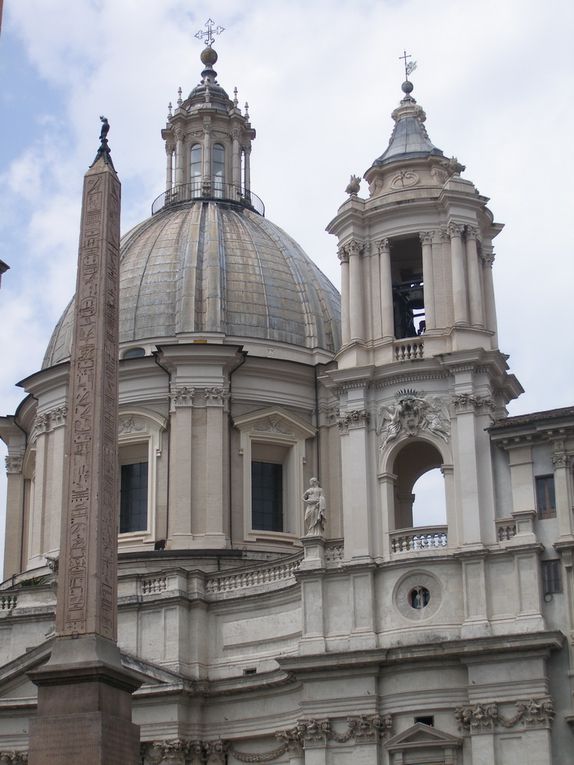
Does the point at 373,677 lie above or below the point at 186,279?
below

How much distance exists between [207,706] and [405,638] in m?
6.98

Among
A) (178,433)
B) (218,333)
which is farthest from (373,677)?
(218,333)

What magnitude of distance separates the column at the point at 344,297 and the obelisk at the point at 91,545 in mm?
17032

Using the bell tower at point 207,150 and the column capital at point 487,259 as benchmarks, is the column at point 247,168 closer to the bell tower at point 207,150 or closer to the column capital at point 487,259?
the bell tower at point 207,150

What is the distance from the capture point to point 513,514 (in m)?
39.7

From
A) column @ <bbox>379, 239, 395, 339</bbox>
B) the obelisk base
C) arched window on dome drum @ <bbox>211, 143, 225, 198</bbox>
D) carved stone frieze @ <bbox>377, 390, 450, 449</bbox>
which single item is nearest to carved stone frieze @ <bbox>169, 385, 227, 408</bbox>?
column @ <bbox>379, 239, 395, 339</bbox>

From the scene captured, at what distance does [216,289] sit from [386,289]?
10.3 metres

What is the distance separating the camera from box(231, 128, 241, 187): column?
59.2 meters

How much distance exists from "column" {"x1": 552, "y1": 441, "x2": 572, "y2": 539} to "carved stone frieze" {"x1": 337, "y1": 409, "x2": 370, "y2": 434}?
5817mm

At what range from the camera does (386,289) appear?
44.4 m

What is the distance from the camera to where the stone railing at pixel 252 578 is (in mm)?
43312

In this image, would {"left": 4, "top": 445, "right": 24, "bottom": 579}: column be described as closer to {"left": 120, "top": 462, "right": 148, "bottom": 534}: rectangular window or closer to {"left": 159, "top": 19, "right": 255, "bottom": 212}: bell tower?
{"left": 120, "top": 462, "right": 148, "bottom": 534}: rectangular window

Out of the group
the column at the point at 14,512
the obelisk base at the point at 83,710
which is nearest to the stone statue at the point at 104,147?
the obelisk base at the point at 83,710

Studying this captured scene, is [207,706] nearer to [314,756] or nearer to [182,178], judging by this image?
[314,756]
